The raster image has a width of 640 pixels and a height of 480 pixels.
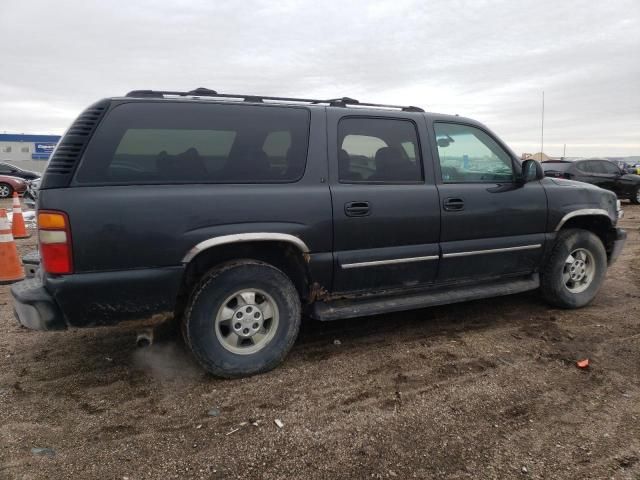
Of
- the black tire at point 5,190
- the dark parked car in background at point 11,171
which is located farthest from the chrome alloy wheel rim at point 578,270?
the dark parked car in background at point 11,171

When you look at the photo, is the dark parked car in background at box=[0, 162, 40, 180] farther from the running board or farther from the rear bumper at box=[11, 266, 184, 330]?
the running board

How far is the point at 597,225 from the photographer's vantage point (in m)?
4.86

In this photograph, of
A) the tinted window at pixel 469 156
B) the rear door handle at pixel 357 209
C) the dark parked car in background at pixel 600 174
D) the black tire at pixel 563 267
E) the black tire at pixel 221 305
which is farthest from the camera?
the dark parked car in background at pixel 600 174

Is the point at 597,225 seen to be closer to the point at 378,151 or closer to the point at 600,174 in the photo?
the point at 378,151

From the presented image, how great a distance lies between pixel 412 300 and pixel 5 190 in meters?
18.2

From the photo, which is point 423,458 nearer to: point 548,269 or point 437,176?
point 437,176

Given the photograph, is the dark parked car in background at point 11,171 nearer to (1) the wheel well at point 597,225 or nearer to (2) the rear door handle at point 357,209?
(2) the rear door handle at point 357,209

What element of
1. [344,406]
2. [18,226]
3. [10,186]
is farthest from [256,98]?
[10,186]

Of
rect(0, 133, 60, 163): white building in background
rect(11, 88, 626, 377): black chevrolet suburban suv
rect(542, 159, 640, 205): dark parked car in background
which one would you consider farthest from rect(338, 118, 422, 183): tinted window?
rect(0, 133, 60, 163): white building in background

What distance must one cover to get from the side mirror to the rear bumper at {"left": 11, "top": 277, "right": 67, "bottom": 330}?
3.83m

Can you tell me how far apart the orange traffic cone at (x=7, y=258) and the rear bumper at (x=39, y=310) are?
Answer: 3318 mm

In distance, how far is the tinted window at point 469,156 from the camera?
4.00 meters

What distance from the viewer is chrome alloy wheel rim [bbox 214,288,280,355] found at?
3219mm

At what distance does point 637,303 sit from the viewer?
495 cm
